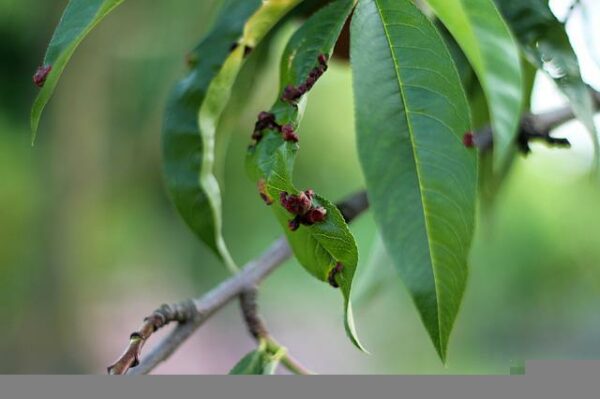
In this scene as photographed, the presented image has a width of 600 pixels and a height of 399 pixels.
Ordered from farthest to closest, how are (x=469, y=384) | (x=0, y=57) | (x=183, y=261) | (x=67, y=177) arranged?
(x=183, y=261), (x=0, y=57), (x=67, y=177), (x=469, y=384)

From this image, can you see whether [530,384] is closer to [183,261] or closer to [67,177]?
[67,177]

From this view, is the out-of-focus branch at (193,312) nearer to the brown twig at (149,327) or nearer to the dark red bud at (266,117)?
the brown twig at (149,327)

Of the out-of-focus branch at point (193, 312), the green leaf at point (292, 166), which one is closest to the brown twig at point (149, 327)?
the out-of-focus branch at point (193, 312)

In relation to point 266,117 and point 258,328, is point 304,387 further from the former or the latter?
point 258,328

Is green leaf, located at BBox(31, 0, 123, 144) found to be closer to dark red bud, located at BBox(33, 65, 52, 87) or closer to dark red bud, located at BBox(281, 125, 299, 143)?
dark red bud, located at BBox(33, 65, 52, 87)

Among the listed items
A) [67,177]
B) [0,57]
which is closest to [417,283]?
[67,177]

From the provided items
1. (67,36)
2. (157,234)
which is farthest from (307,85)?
(157,234)

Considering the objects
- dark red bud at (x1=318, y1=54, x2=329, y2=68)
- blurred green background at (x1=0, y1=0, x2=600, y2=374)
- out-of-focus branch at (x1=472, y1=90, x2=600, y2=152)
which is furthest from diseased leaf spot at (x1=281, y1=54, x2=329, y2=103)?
blurred green background at (x1=0, y1=0, x2=600, y2=374)
